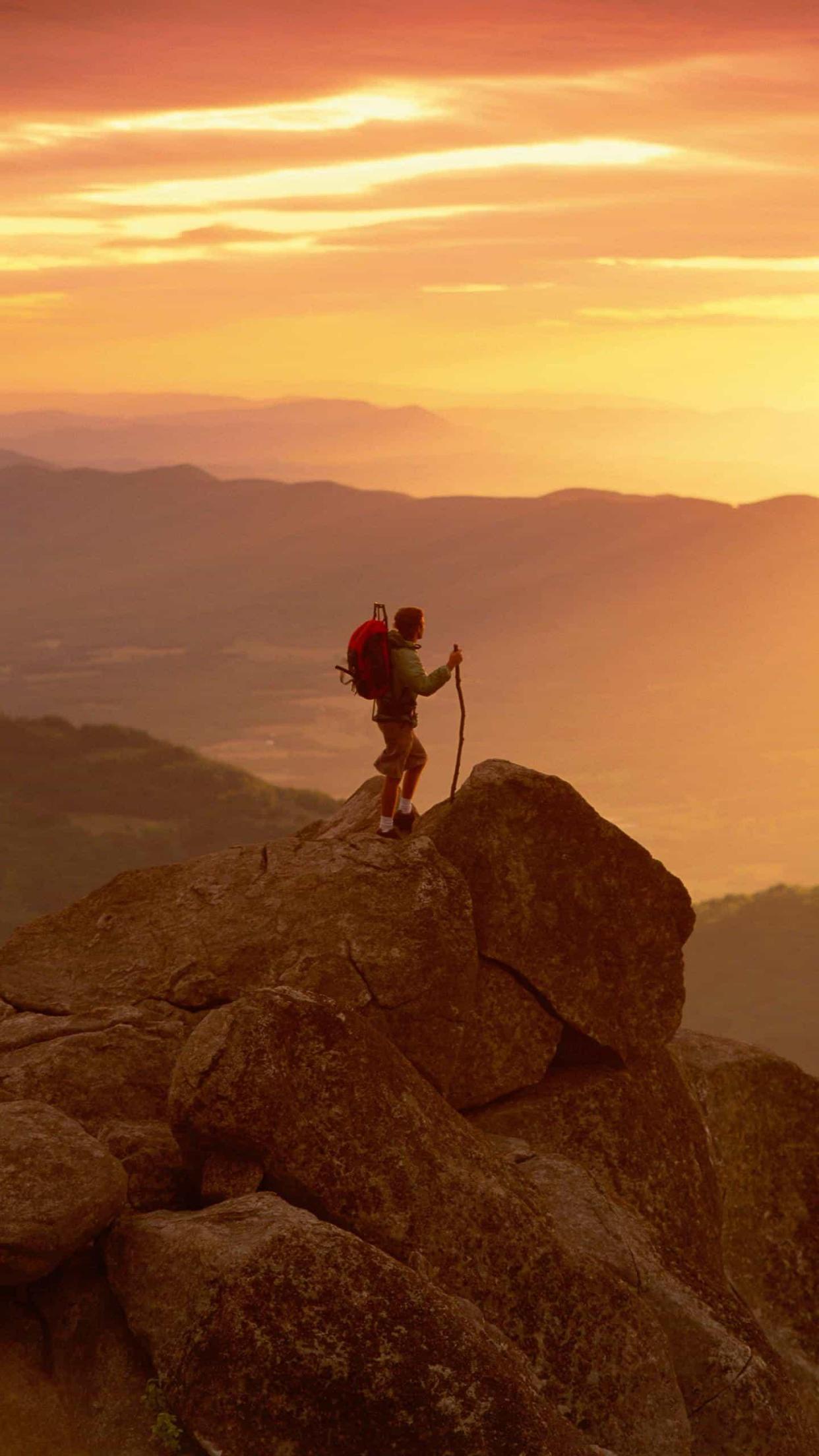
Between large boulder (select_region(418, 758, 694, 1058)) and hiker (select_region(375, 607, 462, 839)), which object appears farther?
hiker (select_region(375, 607, 462, 839))

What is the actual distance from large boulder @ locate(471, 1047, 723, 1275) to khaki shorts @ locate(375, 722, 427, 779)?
13.8 feet

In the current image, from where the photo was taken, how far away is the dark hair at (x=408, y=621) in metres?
20.5

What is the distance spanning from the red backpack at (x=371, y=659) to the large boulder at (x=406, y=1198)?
5.66m

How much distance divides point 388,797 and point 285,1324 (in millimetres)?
9653

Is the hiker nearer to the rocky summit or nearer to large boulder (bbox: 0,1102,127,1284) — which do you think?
the rocky summit

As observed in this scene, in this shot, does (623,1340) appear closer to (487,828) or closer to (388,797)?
(487,828)

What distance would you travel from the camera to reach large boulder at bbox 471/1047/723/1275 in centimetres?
1939

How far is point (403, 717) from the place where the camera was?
68.8 ft

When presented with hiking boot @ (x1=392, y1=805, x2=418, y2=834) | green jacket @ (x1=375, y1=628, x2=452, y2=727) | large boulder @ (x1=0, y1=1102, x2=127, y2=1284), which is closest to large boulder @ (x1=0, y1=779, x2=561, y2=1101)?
hiking boot @ (x1=392, y1=805, x2=418, y2=834)

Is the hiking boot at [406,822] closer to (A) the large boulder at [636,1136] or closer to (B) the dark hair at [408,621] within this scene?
(B) the dark hair at [408,621]

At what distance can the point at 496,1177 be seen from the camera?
53.2 ft

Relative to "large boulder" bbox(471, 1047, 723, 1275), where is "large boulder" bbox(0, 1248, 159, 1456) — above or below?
below

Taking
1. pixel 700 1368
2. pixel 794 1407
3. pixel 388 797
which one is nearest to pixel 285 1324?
pixel 700 1368

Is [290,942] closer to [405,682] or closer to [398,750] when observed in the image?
[398,750]
